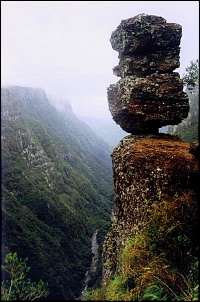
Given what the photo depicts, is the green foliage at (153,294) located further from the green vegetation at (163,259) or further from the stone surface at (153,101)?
the stone surface at (153,101)

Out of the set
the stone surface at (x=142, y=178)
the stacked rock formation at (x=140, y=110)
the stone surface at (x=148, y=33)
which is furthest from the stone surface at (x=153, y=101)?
the stone surface at (x=148, y=33)

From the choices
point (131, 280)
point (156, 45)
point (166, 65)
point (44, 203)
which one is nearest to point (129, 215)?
point (131, 280)

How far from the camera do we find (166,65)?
695 inches

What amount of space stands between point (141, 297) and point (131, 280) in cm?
114

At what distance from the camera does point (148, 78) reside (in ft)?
56.9

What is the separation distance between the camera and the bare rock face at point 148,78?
16938 millimetres

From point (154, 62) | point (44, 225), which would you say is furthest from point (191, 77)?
point (44, 225)

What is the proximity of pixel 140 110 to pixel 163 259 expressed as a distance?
904cm

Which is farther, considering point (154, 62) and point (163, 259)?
point (154, 62)

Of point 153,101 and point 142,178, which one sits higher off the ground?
point 153,101

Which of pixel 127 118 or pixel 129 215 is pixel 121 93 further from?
pixel 129 215

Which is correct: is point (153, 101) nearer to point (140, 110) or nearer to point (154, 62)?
point (140, 110)

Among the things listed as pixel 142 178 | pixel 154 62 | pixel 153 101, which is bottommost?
pixel 142 178

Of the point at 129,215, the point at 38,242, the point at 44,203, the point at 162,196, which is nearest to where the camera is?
the point at 162,196
